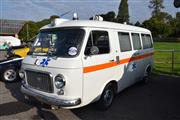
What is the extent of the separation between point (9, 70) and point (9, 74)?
0.17 metres

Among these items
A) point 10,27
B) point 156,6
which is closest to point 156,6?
point 156,6

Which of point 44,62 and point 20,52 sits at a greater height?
point 20,52

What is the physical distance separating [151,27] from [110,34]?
83660 millimetres

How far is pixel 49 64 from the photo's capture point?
5574 millimetres

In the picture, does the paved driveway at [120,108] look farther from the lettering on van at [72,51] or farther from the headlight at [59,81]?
the lettering on van at [72,51]

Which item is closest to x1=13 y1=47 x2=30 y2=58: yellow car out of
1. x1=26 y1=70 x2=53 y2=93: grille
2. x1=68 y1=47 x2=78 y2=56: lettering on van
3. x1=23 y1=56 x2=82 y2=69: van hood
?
x1=26 y1=70 x2=53 y2=93: grille

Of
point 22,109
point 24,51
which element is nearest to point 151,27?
point 24,51

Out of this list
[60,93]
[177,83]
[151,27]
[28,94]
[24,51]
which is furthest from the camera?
[151,27]

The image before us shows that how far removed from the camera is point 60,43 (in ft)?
19.4

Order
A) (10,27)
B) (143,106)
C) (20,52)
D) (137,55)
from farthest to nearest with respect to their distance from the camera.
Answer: (10,27) → (20,52) → (137,55) → (143,106)

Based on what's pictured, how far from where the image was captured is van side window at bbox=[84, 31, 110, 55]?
5.90 metres

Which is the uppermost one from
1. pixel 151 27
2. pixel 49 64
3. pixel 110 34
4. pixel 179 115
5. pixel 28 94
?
pixel 151 27

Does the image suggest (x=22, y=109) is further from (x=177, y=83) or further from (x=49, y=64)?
(x=177, y=83)

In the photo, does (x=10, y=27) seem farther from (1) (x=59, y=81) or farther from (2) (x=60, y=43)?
(1) (x=59, y=81)
